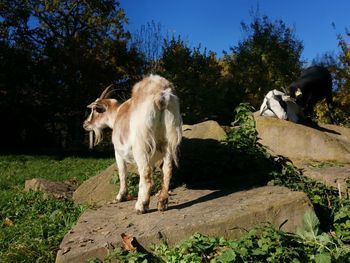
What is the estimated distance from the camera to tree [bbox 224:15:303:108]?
2819 cm

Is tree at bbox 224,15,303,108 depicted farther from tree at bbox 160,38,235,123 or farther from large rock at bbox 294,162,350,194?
large rock at bbox 294,162,350,194

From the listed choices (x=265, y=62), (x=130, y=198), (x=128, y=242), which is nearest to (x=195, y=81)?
(x=265, y=62)

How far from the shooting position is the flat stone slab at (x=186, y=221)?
4.65 m

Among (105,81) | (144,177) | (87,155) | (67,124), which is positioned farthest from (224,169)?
(67,124)

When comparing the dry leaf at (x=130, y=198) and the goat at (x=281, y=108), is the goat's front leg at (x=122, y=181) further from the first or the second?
the goat at (x=281, y=108)

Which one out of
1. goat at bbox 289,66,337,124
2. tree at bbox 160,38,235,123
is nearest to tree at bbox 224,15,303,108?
tree at bbox 160,38,235,123

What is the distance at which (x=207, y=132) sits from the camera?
28.7 ft

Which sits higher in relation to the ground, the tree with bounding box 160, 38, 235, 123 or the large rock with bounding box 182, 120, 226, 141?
the tree with bounding box 160, 38, 235, 123

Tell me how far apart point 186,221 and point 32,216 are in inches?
130

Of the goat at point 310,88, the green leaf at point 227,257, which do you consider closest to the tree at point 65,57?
the goat at point 310,88

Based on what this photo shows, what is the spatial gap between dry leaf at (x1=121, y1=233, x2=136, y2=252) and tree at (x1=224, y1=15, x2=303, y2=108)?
23.8 meters

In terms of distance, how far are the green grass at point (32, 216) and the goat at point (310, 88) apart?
565 cm

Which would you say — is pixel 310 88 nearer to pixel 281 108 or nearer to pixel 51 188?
pixel 281 108

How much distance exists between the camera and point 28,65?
23172 millimetres
